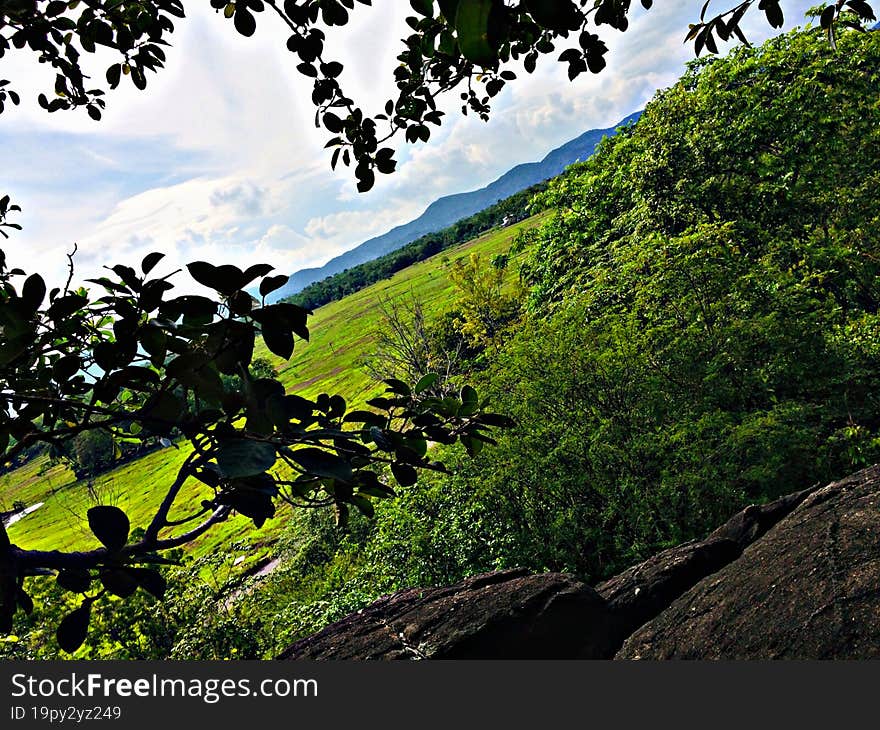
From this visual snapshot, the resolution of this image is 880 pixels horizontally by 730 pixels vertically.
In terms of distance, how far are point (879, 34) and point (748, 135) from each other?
436 cm

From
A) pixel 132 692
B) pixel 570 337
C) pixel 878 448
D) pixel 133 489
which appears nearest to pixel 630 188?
pixel 570 337

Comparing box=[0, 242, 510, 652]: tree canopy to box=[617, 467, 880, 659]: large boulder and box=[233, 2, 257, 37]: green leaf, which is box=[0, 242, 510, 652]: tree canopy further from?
box=[617, 467, 880, 659]: large boulder

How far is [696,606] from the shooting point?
4660mm

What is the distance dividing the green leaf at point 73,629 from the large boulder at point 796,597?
412cm

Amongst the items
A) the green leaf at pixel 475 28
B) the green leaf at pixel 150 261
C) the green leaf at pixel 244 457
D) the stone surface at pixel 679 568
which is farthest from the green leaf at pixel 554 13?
the stone surface at pixel 679 568

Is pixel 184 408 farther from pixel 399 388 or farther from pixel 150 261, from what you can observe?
pixel 399 388

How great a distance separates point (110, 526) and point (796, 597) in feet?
15.0

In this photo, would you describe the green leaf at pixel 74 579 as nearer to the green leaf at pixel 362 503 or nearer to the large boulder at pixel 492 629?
the green leaf at pixel 362 503

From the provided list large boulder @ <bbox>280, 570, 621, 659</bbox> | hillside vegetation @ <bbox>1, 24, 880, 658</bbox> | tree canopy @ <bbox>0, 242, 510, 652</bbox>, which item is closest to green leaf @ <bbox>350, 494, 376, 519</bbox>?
tree canopy @ <bbox>0, 242, 510, 652</bbox>

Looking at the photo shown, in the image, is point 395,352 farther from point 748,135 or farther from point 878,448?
point 878,448

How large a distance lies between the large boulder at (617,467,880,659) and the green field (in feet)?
69.1

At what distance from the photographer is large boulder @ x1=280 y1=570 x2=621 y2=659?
189 inches

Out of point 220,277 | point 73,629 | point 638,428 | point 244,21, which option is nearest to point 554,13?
point 220,277

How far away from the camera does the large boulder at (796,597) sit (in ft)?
11.7
